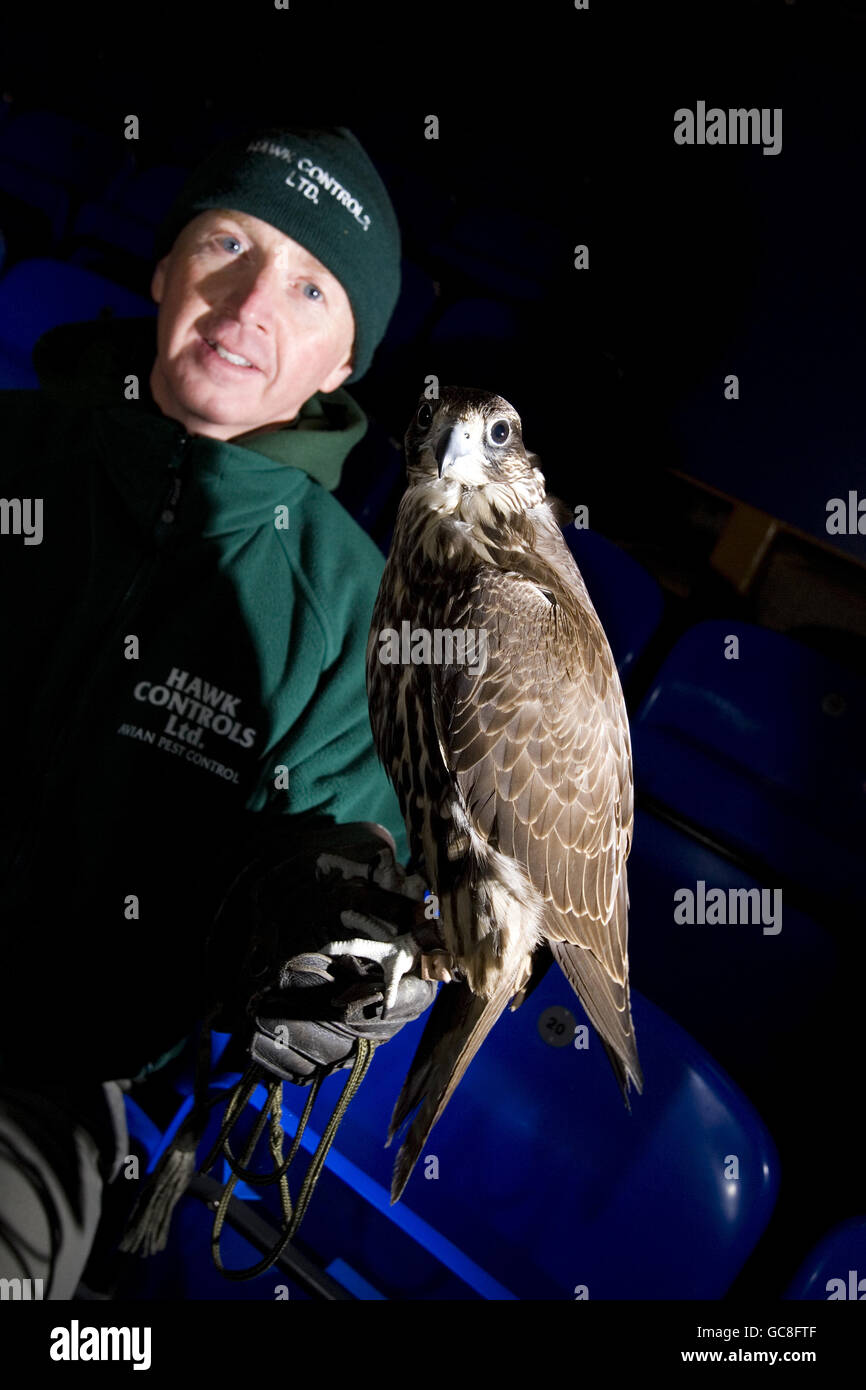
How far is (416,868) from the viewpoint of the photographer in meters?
0.96

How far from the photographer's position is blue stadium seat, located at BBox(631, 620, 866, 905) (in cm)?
164

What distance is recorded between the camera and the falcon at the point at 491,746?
786 millimetres

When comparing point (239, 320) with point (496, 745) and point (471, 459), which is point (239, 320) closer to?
point (471, 459)

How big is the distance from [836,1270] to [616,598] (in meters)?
1.23

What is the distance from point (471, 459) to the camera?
84 cm

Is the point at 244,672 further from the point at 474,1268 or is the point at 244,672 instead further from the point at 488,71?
the point at 488,71

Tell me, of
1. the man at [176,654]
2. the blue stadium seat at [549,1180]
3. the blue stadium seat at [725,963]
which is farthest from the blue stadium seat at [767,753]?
the man at [176,654]

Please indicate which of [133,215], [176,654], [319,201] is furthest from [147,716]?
[133,215]

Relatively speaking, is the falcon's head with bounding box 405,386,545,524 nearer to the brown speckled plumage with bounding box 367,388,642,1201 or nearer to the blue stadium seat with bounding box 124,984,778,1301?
the brown speckled plumage with bounding box 367,388,642,1201

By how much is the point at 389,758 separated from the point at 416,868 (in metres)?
0.15

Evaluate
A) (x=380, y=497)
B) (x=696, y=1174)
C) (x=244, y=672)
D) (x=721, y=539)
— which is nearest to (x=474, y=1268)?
(x=696, y=1174)

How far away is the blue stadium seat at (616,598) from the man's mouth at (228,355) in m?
0.79

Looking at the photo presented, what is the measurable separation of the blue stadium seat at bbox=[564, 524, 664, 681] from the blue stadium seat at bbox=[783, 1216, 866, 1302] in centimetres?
109

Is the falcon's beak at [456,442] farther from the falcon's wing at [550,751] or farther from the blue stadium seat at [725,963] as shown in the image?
the blue stadium seat at [725,963]
